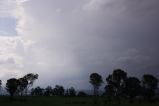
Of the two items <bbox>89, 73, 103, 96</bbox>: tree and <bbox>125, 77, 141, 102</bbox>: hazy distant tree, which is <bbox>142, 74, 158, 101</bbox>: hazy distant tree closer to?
<bbox>125, 77, 141, 102</bbox>: hazy distant tree

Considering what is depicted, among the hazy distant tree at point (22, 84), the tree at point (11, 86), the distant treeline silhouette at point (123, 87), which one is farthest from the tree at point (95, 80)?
the hazy distant tree at point (22, 84)

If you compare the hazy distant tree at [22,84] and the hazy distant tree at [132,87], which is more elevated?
the hazy distant tree at [22,84]

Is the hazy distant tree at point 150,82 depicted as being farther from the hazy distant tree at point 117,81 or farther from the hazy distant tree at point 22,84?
the hazy distant tree at point 22,84

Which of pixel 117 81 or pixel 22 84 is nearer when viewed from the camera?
pixel 117 81

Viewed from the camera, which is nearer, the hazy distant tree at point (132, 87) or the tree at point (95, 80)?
the tree at point (95, 80)

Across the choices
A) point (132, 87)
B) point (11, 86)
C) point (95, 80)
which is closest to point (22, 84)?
point (11, 86)

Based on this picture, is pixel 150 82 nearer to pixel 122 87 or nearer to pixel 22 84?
pixel 122 87

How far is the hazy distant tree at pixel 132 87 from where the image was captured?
151750mm

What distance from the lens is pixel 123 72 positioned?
495 feet

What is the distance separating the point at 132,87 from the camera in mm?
157625

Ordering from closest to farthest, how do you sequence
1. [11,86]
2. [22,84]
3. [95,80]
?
[95,80] → [11,86] → [22,84]

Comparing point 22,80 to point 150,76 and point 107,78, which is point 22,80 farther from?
point 150,76

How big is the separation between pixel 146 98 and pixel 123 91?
515 inches

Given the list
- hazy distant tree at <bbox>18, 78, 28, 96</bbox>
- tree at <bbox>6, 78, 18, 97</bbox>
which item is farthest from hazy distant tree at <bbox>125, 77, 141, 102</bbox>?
hazy distant tree at <bbox>18, 78, 28, 96</bbox>
